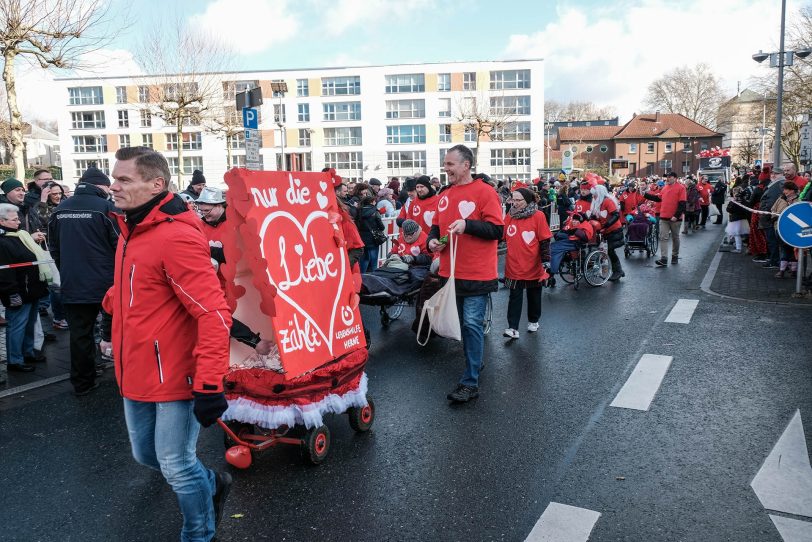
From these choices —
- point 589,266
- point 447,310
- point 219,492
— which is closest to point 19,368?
point 219,492

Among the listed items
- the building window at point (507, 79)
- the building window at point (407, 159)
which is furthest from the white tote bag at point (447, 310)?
the building window at point (507, 79)

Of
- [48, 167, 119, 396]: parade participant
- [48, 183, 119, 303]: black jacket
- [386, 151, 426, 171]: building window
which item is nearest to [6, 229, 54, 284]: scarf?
[48, 167, 119, 396]: parade participant

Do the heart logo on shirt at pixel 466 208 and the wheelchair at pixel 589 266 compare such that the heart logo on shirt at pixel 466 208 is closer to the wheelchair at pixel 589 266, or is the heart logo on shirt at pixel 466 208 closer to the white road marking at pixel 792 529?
the white road marking at pixel 792 529

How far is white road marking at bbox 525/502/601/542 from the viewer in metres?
3.30

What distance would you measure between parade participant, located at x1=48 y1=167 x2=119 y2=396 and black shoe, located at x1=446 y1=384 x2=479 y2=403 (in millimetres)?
3242

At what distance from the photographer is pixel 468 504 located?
3680mm

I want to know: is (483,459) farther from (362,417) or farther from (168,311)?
(168,311)

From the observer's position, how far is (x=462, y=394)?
537 centimetres

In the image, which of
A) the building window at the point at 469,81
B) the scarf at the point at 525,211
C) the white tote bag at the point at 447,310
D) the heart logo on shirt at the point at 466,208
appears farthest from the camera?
the building window at the point at 469,81

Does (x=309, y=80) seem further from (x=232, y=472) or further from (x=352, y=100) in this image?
(x=232, y=472)

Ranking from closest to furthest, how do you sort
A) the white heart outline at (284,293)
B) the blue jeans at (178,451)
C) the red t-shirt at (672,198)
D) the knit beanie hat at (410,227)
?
the blue jeans at (178,451), the white heart outline at (284,293), the knit beanie hat at (410,227), the red t-shirt at (672,198)

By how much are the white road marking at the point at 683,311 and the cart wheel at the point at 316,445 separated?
18.8 ft

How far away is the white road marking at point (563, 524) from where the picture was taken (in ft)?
10.8

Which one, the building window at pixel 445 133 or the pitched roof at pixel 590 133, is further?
the pitched roof at pixel 590 133
